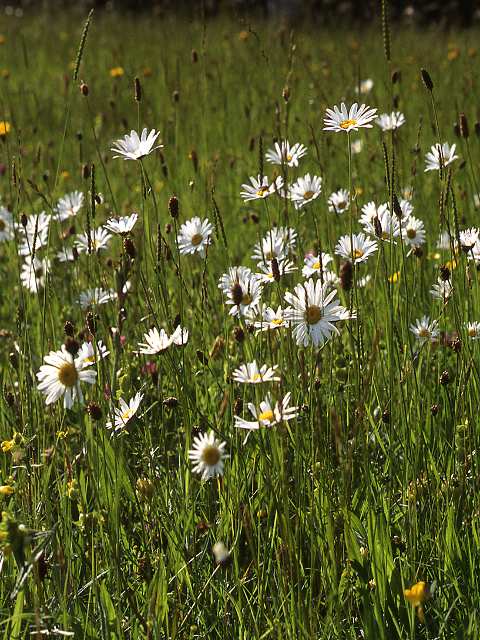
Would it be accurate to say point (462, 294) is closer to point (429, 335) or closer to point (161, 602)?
point (429, 335)

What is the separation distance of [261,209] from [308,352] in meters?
1.59

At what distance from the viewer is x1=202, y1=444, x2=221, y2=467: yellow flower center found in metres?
1.21

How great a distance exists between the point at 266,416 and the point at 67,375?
1.11ft

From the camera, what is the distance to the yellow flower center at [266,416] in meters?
1.30

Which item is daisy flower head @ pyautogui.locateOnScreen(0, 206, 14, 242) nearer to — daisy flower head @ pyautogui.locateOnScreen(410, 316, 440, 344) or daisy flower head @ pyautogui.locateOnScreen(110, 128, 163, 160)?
daisy flower head @ pyautogui.locateOnScreen(110, 128, 163, 160)

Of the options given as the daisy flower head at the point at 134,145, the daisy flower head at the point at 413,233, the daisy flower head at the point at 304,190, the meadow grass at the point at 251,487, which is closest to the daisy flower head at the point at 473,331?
the meadow grass at the point at 251,487

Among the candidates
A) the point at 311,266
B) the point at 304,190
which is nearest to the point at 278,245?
the point at 311,266

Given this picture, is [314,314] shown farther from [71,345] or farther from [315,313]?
[71,345]

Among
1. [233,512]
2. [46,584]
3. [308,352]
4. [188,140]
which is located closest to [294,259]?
[308,352]

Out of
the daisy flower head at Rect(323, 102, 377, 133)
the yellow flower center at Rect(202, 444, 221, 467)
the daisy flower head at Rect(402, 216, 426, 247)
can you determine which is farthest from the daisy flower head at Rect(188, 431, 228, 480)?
the daisy flower head at Rect(402, 216, 426, 247)

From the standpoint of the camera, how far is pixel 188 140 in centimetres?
413

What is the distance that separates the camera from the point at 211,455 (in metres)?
1.21

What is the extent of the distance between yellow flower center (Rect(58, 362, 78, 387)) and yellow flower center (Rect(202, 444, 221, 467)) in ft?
0.94

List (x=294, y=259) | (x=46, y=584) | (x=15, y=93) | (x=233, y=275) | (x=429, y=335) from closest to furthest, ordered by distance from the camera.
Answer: (x=46, y=584) < (x=233, y=275) < (x=429, y=335) < (x=294, y=259) < (x=15, y=93)
